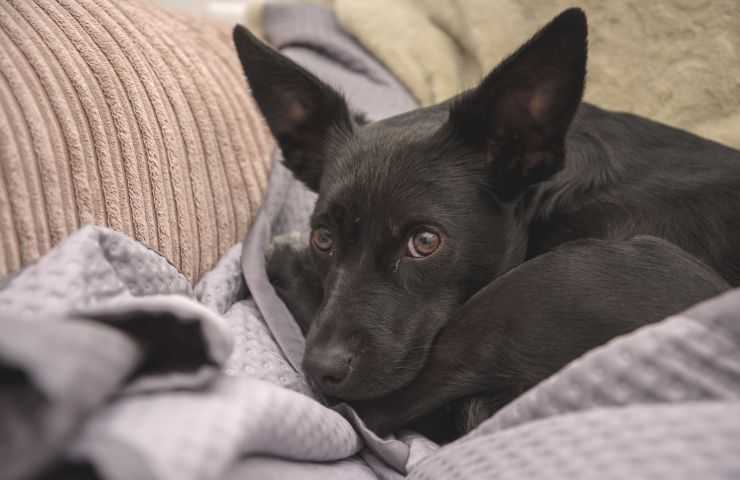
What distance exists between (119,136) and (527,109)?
0.91m

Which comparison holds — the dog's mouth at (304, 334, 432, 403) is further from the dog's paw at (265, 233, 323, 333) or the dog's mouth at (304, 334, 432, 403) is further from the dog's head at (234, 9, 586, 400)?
the dog's paw at (265, 233, 323, 333)

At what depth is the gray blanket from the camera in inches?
26.7

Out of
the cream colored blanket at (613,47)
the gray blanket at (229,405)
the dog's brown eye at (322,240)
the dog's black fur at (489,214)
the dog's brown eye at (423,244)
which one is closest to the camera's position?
the gray blanket at (229,405)

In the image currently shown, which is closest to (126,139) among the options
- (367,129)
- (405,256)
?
(367,129)

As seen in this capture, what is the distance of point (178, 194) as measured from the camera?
5.51 ft

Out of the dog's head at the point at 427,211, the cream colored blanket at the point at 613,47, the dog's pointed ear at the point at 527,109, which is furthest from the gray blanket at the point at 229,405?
the cream colored blanket at the point at 613,47

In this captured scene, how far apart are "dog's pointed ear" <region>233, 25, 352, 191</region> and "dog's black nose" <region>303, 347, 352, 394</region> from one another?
0.62 m

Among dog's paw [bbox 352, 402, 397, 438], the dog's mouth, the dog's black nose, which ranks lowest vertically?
dog's paw [bbox 352, 402, 397, 438]

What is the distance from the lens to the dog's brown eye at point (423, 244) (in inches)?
58.4

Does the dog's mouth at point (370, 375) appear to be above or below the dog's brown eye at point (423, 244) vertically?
below

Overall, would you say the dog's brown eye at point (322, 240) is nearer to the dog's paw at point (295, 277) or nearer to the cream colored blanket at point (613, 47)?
the dog's paw at point (295, 277)

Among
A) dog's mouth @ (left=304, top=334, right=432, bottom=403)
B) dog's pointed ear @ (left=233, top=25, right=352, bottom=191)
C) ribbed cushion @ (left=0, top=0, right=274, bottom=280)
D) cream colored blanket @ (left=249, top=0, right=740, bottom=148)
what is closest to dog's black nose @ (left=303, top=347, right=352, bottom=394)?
dog's mouth @ (left=304, top=334, right=432, bottom=403)

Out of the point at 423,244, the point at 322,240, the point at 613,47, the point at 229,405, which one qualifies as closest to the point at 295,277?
the point at 322,240

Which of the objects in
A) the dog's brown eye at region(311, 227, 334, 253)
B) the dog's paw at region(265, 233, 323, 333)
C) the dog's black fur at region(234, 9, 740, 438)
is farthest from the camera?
the dog's paw at region(265, 233, 323, 333)
